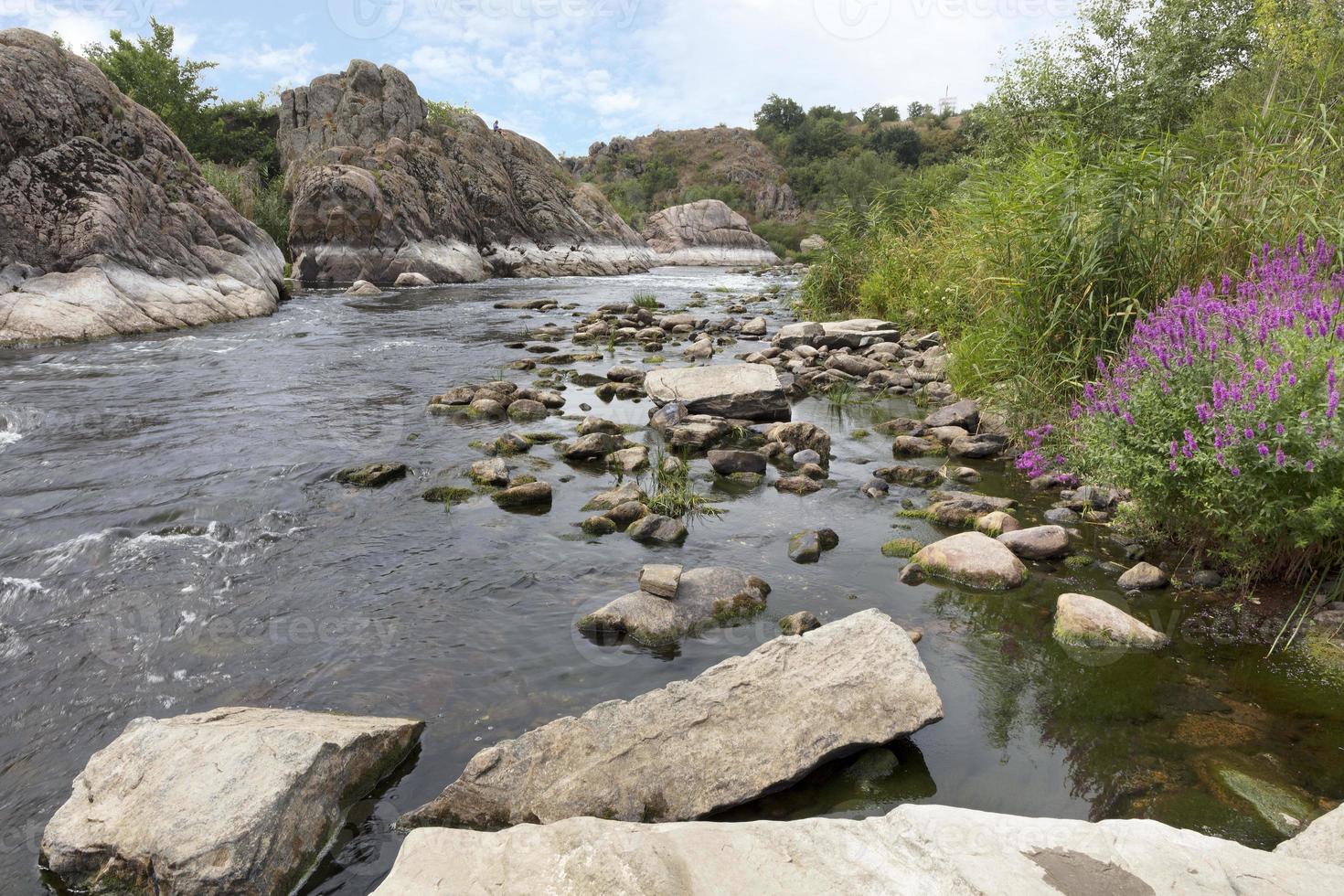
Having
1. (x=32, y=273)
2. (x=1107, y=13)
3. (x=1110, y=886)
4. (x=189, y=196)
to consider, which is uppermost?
(x=1107, y=13)

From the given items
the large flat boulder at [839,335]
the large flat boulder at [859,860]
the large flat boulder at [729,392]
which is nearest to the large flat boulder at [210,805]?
the large flat boulder at [859,860]

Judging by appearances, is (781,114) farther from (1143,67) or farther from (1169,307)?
(1169,307)

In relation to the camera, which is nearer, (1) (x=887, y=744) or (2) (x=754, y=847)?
(2) (x=754, y=847)

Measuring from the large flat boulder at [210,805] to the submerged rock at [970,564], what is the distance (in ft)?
11.6

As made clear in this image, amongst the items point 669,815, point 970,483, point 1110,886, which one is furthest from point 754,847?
point 970,483

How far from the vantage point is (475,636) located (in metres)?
4.31

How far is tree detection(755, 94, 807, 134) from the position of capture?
10488 cm

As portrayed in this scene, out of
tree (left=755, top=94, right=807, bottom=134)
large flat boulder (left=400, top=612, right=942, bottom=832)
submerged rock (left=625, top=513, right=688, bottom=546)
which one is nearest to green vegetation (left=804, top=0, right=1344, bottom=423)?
submerged rock (left=625, top=513, right=688, bottom=546)

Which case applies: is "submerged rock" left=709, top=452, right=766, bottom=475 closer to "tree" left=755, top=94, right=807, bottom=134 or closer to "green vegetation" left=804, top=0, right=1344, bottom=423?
"green vegetation" left=804, top=0, right=1344, bottom=423

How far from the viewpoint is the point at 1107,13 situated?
22734 millimetres

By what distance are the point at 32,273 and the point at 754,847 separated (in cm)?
1879

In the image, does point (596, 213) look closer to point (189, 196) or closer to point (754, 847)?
point (189, 196)

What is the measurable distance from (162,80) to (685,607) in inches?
2165

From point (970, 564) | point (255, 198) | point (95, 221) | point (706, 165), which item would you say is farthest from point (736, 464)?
point (706, 165)
